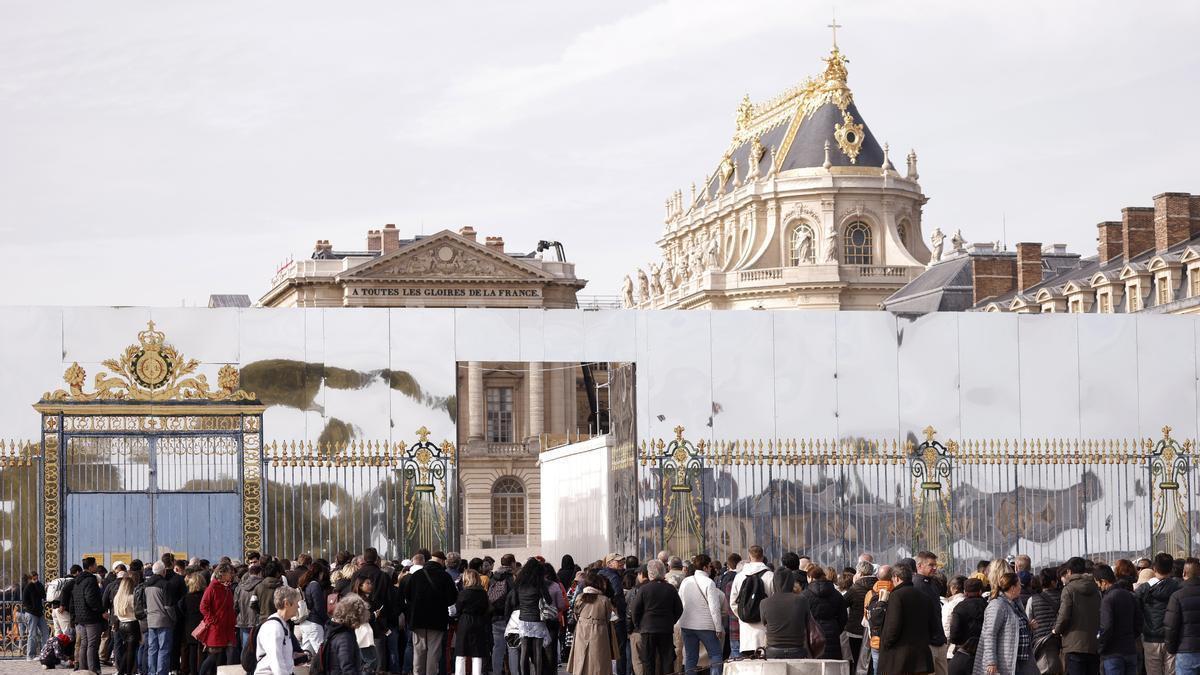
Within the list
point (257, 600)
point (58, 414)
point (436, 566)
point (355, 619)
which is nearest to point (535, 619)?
point (436, 566)

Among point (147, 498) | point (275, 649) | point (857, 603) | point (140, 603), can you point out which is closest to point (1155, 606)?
point (857, 603)

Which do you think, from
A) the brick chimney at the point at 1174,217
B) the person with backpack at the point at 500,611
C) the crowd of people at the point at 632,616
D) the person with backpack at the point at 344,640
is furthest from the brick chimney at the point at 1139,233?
the person with backpack at the point at 344,640

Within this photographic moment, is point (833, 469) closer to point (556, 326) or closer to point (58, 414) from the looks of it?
point (556, 326)

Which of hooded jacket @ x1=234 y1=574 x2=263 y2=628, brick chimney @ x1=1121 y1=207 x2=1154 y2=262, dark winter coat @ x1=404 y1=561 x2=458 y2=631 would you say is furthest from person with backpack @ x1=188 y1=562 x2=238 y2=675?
brick chimney @ x1=1121 y1=207 x2=1154 y2=262

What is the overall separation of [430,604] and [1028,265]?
1404 inches

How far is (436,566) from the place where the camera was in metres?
16.3

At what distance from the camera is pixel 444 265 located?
7312cm

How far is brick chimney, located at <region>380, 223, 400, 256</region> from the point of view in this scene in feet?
254

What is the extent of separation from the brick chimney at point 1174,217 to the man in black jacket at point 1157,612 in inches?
1086

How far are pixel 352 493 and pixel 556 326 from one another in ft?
10.2

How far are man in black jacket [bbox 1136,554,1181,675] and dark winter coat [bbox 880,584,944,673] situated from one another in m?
2.42

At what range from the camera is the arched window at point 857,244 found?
7681cm

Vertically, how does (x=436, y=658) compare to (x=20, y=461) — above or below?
below

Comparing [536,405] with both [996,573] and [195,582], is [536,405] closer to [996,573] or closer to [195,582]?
[195,582]
